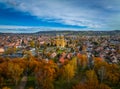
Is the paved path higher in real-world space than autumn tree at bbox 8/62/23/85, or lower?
lower

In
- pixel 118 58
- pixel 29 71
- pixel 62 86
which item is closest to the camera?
pixel 62 86

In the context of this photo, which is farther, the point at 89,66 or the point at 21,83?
the point at 89,66

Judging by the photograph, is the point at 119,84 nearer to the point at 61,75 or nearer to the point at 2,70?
the point at 61,75

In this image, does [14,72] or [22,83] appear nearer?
[22,83]

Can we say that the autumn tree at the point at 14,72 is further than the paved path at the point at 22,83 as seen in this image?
Yes

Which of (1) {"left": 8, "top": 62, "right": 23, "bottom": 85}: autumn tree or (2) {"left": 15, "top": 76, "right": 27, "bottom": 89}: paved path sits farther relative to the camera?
(1) {"left": 8, "top": 62, "right": 23, "bottom": 85}: autumn tree

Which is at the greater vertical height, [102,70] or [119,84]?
[102,70]

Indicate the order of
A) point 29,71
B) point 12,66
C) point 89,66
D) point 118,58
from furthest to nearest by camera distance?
point 118,58, point 89,66, point 29,71, point 12,66

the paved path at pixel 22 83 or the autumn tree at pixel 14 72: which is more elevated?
the autumn tree at pixel 14 72

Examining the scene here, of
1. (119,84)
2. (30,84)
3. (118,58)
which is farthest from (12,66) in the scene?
(118,58)

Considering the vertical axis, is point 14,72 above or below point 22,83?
above
